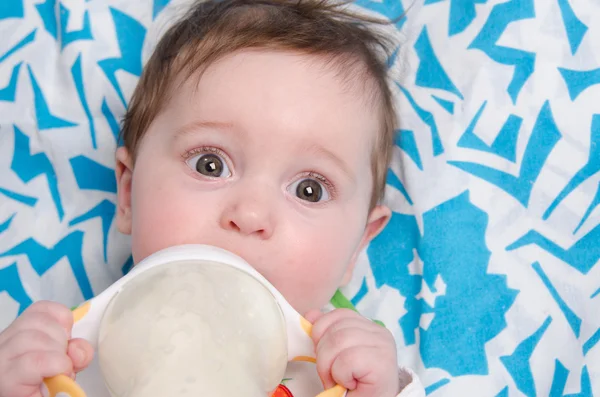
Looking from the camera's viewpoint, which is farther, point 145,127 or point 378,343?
point 145,127

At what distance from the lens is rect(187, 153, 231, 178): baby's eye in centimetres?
122

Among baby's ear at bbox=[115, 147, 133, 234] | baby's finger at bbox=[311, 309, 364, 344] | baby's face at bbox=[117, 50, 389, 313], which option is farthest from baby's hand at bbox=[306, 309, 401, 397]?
baby's ear at bbox=[115, 147, 133, 234]

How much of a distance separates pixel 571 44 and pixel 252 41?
0.75 meters

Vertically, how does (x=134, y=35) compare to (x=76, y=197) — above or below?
above

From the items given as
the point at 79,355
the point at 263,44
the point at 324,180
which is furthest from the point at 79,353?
the point at 263,44

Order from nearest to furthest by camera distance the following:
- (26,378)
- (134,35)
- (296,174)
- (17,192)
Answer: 1. (26,378)
2. (296,174)
3. (17,192)
4. (134,35)

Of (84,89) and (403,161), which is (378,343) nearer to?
(403,161)

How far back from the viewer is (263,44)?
1308 mm

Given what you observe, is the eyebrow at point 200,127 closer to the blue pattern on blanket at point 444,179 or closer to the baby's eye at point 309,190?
the baby's eye at point 309,190

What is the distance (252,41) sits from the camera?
1.31 meters

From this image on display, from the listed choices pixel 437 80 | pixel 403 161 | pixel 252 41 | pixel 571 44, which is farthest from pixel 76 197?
pixel 571 44

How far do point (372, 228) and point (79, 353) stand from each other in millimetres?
794

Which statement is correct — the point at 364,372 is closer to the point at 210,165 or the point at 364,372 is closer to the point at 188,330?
the point at 188,330

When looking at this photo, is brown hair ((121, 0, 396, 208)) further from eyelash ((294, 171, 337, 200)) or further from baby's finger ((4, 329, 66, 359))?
baby's finger ((4, 329, 66, 359))
